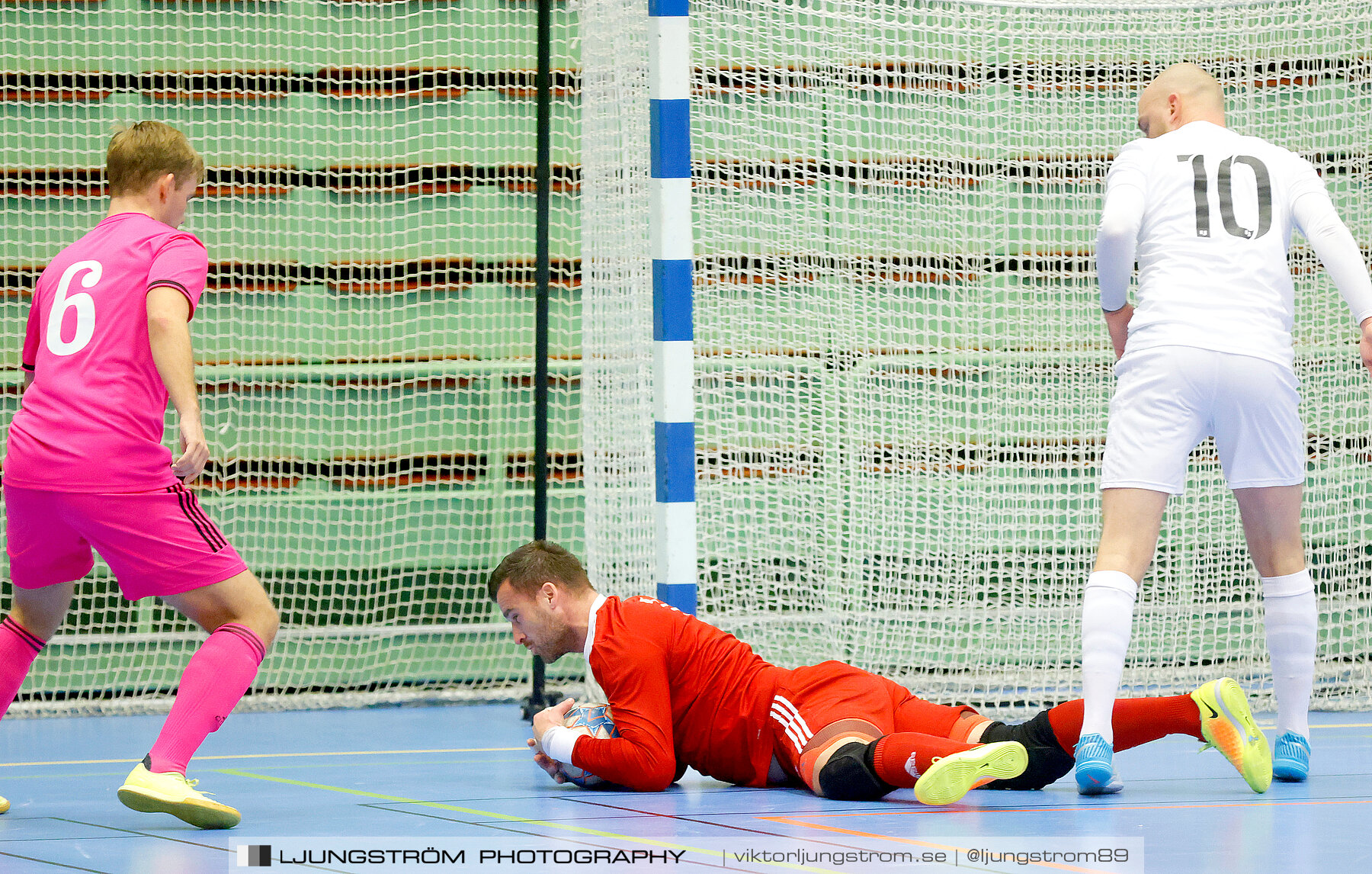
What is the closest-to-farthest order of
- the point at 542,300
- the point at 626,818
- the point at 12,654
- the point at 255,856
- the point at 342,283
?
the point at 255,856 → the point at 626,818 → the point at 12,654 → the point at 542,300 → the point at 342,283

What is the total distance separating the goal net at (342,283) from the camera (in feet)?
20.2

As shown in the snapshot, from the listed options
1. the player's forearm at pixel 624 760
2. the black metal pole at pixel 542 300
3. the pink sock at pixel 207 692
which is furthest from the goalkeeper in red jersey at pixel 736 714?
the black metal pole at pixel 542 300

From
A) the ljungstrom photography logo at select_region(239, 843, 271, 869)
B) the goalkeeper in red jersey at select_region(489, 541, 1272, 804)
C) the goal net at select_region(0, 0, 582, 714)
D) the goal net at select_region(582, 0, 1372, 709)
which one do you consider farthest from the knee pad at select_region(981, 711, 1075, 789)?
the goal net at select_region(0, 0, 582, 714)

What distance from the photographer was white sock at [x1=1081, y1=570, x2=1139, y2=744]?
10.9 feet

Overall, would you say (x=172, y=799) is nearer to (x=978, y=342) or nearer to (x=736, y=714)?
(x=736, y=714)

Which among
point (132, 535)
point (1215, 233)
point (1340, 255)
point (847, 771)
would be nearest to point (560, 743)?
point (847, 771)

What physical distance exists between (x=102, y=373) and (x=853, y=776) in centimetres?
175

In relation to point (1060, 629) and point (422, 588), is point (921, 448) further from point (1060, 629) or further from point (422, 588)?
point (422, 588)

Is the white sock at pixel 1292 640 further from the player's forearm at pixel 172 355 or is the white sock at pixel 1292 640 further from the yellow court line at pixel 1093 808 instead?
the player's forearm at pixel 172 355

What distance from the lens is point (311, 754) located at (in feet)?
14.8

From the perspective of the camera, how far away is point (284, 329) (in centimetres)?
637

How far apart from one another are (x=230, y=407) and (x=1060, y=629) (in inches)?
128

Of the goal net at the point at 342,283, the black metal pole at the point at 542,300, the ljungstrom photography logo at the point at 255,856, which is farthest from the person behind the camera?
the goal net at the point at 342,283

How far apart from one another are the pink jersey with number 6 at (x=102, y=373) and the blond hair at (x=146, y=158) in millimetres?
103
